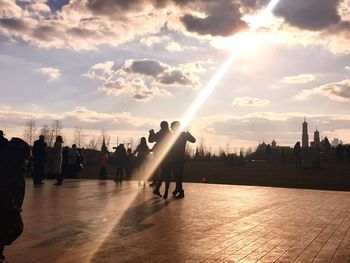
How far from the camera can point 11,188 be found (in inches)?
213

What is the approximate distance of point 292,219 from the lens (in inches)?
377

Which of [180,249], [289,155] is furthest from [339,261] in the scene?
[289,155]

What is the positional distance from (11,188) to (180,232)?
10.4 feet

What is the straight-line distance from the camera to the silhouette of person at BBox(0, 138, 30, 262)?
17.2ft

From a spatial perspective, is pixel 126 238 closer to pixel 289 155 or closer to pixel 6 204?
pixel 6 204

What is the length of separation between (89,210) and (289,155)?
81214mm

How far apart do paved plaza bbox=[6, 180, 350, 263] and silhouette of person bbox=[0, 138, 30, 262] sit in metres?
0.52

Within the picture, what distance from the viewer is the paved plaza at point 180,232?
599cm

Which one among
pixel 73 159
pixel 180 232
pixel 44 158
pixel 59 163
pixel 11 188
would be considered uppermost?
pixel 73 159

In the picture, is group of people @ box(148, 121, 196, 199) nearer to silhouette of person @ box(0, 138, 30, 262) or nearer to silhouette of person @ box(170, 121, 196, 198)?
silhouette of person @ box(170, 121, 196, 198)

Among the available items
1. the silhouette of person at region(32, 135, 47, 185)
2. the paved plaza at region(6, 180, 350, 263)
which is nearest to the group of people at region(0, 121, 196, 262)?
the silhouette of person at region(32, 135, 47, 185)

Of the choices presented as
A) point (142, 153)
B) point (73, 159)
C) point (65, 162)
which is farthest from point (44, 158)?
point (65, 162)

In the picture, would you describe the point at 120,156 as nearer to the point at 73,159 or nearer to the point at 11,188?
the point at 73,159

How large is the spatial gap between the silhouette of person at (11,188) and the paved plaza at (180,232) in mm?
519
